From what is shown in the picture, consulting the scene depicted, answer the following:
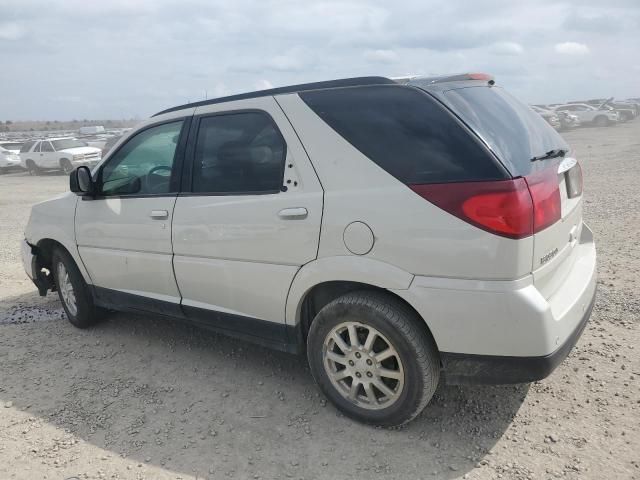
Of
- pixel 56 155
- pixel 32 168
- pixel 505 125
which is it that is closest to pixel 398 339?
pixel 505 125

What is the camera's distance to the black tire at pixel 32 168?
2411 cm

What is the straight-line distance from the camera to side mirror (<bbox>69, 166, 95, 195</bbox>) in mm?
4016

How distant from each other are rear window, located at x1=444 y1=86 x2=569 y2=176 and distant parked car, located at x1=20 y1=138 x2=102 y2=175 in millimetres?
22552

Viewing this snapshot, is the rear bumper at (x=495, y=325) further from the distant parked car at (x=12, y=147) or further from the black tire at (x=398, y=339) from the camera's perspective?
the distant parked car at (x=12, y=147)

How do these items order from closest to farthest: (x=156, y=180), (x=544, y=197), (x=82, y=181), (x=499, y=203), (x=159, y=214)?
(x=499, y=203) < (x=544, y=197) < (x=159, y=214) < (x=156, y=180) < (x=82, y=181)

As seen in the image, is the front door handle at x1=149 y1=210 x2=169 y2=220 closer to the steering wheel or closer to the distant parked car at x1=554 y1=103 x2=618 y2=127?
the steering wheel

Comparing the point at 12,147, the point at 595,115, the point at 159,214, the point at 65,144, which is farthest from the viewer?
the point at 595,115

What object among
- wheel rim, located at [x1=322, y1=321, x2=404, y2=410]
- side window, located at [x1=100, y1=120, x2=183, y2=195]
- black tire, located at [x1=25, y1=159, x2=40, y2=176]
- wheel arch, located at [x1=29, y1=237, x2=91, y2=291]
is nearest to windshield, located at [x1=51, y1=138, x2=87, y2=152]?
black tire, located at [x1=25, y1=159, x2=40, y2=176]

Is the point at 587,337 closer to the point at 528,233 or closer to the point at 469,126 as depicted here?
the point at 528,233

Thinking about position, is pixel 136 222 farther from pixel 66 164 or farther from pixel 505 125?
pixel 66 164

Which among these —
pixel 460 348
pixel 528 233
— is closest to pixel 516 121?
pixel 528 233

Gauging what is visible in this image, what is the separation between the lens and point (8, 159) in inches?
1022

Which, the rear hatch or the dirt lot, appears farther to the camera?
the dirt lot

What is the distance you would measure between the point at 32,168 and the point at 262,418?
25377 millimetres
